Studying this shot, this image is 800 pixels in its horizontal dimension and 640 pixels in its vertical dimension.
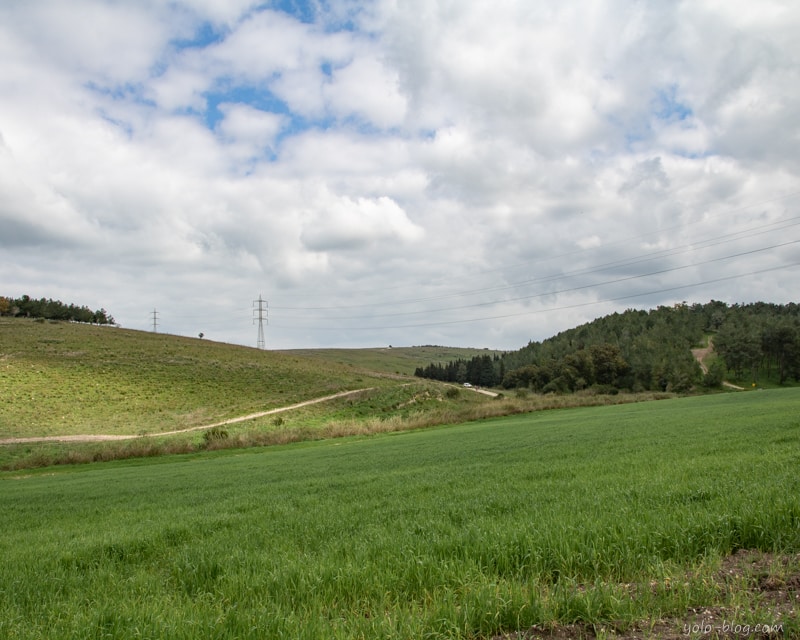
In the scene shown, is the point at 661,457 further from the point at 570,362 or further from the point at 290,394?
the point at 570,362

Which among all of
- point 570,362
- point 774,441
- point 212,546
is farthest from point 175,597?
point 570,362

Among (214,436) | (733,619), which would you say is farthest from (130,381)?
(733,619)

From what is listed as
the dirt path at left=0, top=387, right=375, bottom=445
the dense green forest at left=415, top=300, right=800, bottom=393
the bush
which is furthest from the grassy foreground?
the dense green forest at left=415, top=300, right=800, bottom=393

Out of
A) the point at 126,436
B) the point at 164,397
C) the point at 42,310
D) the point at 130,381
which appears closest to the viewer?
Answer: the point at 126,436

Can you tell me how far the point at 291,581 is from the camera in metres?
5.24

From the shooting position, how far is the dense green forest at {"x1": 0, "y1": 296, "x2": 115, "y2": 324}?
147750 mm

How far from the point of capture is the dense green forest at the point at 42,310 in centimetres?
14775

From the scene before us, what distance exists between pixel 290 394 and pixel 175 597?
250 feet

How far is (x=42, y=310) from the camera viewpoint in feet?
495

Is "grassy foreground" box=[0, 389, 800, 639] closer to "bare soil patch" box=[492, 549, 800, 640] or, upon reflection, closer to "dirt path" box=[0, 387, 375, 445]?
"bare soil patch" box=[492, 549, 800, 640]

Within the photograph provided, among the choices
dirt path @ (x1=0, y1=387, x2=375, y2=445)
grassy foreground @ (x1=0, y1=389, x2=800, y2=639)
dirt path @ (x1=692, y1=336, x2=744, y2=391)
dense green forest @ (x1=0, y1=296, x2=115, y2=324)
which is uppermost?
dense green forest @ (x1=0, y1=296, x2=115, y2=324)

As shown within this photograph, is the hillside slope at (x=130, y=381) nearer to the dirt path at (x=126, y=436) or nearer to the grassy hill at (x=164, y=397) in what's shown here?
the grassy hill at (x=164, y=397)

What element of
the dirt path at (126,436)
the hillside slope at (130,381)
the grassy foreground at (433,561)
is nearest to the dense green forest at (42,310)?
the hillside slope at (130,381)

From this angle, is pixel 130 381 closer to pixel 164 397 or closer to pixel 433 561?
pixel 164 397
